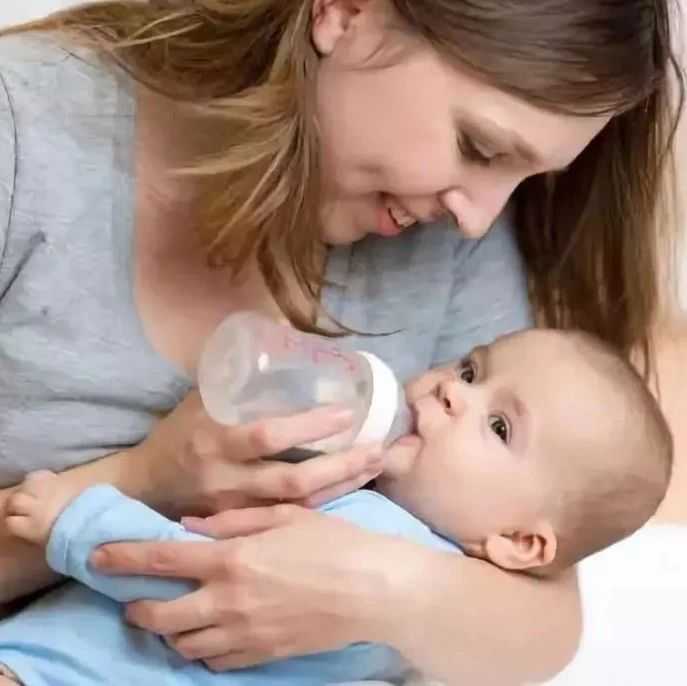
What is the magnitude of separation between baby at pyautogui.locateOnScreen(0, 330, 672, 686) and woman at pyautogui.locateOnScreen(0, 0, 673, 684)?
0.10 feet

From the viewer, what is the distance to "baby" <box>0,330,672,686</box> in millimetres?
1099

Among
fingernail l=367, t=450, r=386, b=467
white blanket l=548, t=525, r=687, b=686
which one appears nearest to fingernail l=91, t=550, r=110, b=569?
fingernail l=367, t=450, r=386, b=467

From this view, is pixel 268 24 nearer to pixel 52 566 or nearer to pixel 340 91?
pixel 340 91

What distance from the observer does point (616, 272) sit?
4.69 ft

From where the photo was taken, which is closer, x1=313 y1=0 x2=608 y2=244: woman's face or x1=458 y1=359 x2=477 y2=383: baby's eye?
x1=313 y1=0 x2=608 y2=244: woman's face

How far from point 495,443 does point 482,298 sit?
0.95ft

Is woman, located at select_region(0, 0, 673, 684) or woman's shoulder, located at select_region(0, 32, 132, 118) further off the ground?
woman's shoulder, located at select_region(0, 32, 132, 118)

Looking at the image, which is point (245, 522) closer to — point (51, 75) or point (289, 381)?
point (289, 381)

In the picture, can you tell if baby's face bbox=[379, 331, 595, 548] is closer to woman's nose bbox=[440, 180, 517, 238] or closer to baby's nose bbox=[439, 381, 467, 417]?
baby's nose bbox=[439, 381, 467, 417]

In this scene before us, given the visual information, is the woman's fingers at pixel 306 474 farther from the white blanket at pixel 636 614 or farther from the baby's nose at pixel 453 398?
the white blanket at pixel 636 614

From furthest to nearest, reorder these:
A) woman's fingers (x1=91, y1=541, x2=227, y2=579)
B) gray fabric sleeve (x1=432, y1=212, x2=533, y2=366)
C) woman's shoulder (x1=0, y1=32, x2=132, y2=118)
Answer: gray fabric sleeve (x1=432, y1=212, x2=533, y2=366) < woman's shoulder (x1=0, y1=32, x2=132, y2=118) < woman's fingers (x1=91, y1=541, x2=227, y2=579)

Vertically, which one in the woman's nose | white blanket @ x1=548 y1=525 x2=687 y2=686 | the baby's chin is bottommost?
white blanket @ x1=548 y1=525 x2=687 y2=686

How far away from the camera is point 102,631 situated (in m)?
1.10

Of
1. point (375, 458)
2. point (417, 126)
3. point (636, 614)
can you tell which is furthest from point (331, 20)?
point (636, 614)
